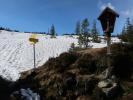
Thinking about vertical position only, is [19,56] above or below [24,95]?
above

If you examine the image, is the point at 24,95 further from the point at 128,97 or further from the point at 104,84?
the point at 128,97

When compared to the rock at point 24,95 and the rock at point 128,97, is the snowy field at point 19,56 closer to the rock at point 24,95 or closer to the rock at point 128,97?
the rock at point 24,95

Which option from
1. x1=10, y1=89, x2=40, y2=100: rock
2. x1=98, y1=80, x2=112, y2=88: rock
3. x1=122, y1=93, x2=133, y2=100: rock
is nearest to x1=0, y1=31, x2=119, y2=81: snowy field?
x1=10, y1=89, x2=40, y2=100: rock

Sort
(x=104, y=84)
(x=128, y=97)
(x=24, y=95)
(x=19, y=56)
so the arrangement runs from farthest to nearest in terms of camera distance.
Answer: (x=19, y=56)
(x=24, y=95)
(x=104, y=84)
(x=128, y=97)

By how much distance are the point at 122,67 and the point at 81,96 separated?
5202mm

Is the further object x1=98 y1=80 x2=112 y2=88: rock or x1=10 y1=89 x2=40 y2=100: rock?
x1=10 y1=89 x2=40 y2=100: rock

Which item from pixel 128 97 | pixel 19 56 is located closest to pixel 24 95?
pixel 128 97

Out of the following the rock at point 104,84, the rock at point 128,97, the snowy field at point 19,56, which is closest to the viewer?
the rock at point 128,97

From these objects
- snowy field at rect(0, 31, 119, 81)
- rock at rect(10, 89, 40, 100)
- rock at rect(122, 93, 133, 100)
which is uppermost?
snowy field at rect(0, 31, 119, 81)

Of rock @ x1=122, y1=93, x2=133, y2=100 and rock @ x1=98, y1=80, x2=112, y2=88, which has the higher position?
rock @ x1=98, y1=80, x2=112, y2=88

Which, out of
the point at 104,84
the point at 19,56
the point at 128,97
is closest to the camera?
the point at 128,97

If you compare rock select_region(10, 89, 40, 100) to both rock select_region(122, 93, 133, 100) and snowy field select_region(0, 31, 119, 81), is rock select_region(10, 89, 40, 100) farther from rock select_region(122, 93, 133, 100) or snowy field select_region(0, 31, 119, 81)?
rock select_region(122, 93, 133, 100)

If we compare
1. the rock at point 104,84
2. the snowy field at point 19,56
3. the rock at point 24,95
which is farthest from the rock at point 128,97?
the snowy field at point 19,56

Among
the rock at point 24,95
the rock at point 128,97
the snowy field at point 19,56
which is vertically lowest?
the rock at point 24,95
